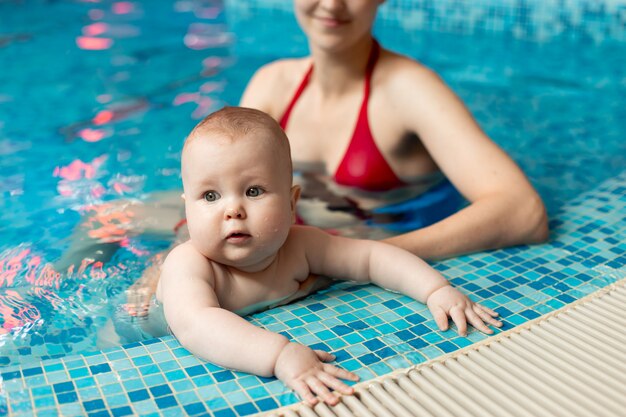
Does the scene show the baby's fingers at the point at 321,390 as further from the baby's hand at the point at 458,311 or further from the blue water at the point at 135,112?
the blue water at the point at 135,112

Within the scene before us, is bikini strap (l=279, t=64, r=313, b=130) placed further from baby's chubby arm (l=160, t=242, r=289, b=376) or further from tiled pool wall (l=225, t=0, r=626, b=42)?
tiled pool wall (l=225, t=0, r=626, b=42)

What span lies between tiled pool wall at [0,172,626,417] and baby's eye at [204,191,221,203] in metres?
0.41

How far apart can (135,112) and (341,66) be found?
235 cm

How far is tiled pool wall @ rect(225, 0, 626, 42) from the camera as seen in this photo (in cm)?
703

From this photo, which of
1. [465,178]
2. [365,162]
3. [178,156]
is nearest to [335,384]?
[465,178]

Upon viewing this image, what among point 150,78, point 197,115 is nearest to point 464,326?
point 197,115

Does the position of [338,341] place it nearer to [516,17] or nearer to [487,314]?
[487,314]

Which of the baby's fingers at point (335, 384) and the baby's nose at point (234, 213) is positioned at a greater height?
the baby's nose at point (234, 213)

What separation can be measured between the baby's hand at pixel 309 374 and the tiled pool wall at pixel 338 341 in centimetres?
4

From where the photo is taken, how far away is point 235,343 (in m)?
1.92

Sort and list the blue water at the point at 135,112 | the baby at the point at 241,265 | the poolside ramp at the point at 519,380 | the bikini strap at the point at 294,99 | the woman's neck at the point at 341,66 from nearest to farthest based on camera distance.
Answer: the poolside ramp at the point at 519,380, the baby at the point at 241,265, the blue water at the point at 135,112, the woman's neck at the point at 341,66, the bikini strap at the point at 294,99

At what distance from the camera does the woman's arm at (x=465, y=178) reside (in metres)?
2.65

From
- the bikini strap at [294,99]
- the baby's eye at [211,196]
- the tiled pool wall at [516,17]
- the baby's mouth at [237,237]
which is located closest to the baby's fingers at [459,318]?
the baby's mouth at [237,237]

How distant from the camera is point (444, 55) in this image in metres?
6.57
